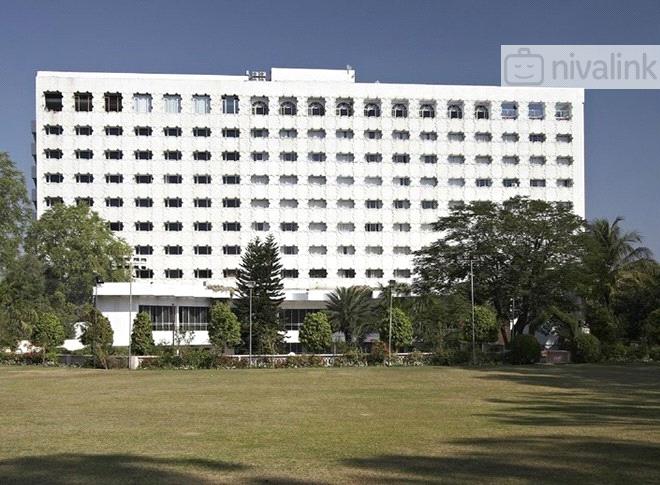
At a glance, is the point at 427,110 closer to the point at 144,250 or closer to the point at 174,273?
the point at 174,273

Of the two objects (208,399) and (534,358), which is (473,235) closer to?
(534,358)

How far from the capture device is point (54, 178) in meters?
100

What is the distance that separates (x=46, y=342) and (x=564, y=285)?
3793 cm

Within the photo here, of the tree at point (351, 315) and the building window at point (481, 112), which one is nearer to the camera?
the tree at point (351, 315)

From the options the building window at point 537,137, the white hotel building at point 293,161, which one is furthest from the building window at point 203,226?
the building window at point 537,137

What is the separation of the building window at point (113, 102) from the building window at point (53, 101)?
530 cm

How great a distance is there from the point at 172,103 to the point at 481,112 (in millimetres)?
38080

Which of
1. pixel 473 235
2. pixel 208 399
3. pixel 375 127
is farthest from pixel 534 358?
pixel 375 127

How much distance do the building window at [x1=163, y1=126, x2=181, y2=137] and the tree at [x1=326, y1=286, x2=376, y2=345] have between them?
35.9m

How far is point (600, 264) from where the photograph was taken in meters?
69.5

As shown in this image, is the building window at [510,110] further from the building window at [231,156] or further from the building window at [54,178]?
the building window at [54,178]

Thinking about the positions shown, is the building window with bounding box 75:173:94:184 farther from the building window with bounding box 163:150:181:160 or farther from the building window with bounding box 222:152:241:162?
the building window with bounding box 222:152:241:162

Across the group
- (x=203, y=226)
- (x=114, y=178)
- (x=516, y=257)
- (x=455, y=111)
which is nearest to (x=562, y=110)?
(x=455, y=111)

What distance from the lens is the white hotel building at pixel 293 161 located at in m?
101
